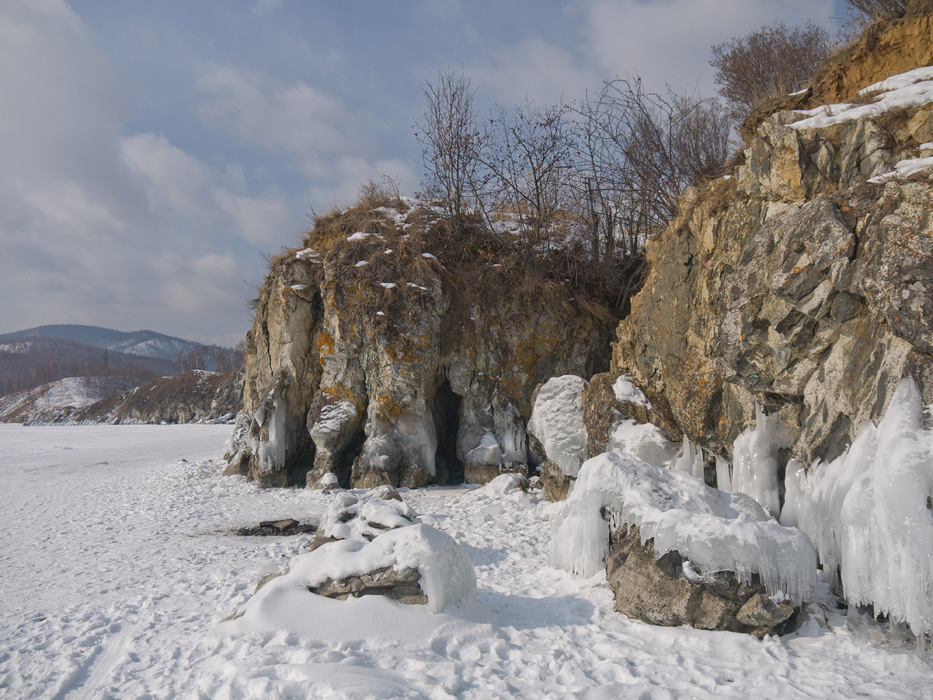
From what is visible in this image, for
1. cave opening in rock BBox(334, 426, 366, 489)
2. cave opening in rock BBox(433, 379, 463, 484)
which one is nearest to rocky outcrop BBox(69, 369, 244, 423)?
cave opening in rock BBox(334, 426, 366, 489)

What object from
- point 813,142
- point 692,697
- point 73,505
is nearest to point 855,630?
point 692,697

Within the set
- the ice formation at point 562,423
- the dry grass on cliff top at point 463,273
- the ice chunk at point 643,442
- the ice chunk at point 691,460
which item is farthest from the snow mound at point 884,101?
the dry grass on cliff top at point 463,273

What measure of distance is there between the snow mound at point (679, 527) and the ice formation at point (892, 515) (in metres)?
0.39

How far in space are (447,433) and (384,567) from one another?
9264 millimetres

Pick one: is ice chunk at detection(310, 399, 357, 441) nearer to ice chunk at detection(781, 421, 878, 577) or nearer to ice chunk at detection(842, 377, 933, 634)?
ice chunk at detection(781, 421, 878, 577)

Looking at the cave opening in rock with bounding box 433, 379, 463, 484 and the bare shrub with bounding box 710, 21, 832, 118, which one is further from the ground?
the bare shrub with bounding box 710, 21, 832, 118

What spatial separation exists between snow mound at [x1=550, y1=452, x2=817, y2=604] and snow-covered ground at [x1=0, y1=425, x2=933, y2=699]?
32cm

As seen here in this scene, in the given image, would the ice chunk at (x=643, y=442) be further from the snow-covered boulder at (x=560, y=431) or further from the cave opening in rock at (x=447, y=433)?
the cave opening in rock at (x=447, y=433)

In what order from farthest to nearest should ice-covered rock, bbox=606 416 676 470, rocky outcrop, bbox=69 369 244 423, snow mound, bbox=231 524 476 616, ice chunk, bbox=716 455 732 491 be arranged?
rocky outcrop, bbox=69 369 244 423
ice-covered rock, bbox=606 416 676 470
ice chunk, bbox=716 455 732 491
snow mound, bbox=231 524 476 616

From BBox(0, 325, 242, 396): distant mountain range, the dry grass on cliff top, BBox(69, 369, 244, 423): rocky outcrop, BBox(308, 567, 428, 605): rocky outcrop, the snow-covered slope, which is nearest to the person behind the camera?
BBox(308, 567, 428, 605): rocky outcrop

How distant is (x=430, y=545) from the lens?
4809 millimetres

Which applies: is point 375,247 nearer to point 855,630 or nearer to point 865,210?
point 865,210

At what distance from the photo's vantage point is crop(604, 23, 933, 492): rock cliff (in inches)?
182

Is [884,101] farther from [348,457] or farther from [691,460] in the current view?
[348,457]
